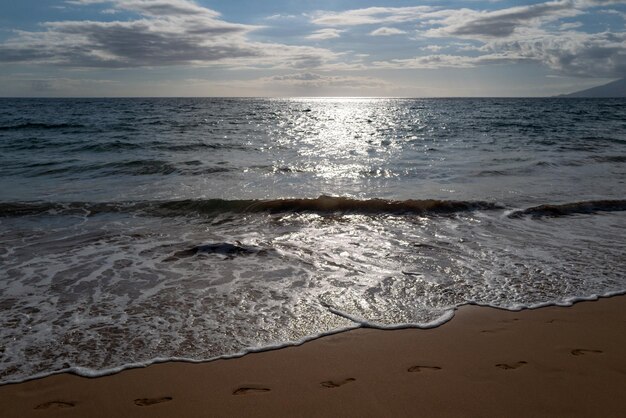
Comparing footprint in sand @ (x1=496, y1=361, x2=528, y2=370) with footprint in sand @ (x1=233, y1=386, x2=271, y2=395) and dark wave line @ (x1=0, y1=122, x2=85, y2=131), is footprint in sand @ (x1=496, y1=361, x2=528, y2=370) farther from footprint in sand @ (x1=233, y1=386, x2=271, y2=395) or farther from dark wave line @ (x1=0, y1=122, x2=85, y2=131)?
dark wave line @ (x1=0, y1=122, x2=85, y2=131)

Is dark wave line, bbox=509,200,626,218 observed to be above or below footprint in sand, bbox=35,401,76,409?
above

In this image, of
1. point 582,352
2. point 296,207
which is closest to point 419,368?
point 582,352

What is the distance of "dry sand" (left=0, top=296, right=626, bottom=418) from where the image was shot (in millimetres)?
3344

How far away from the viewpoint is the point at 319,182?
1329cm

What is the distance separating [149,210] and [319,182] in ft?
16.2

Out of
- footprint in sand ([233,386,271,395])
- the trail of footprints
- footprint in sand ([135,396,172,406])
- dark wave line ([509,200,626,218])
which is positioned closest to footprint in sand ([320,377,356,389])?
the trail of footprints

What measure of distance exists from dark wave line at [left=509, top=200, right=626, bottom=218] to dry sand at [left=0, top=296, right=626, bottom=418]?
5269mm

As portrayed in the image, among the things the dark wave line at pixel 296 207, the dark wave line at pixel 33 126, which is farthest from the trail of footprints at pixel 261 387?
the dark wave line at pixel 33 126

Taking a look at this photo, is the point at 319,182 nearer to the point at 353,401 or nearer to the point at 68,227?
the point at 68,227

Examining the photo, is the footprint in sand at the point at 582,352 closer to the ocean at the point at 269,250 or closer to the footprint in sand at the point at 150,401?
the ocean at the point at 269,250

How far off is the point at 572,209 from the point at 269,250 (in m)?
6.54

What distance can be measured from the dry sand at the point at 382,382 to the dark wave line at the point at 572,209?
5269 mm

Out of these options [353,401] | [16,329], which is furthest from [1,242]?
[353,401]

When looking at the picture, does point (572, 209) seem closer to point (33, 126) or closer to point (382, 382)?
point (382, 382)
